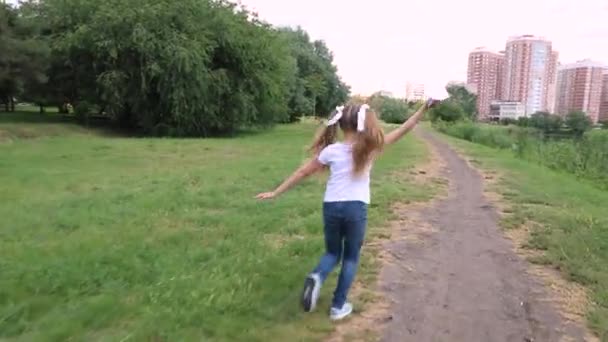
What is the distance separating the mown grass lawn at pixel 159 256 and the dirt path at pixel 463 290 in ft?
1.76

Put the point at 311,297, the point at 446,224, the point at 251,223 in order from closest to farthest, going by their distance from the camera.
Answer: the point at 311,297, the point at 251,223, the point at 446,224

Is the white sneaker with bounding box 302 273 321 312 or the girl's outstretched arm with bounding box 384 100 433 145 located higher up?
the girl's outstretched arm with bounding box 384 100 433 145

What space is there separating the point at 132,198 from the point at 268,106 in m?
26.4

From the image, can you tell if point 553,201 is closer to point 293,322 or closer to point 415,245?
point 415,245

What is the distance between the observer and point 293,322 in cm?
400

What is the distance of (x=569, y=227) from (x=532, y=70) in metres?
64.8

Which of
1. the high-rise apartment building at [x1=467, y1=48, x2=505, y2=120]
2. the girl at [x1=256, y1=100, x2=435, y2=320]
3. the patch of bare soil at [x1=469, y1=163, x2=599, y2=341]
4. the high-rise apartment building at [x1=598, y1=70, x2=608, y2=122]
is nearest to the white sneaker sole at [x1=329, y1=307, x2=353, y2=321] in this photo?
the girl at [x1=256, y1=100, x2=435, y2=320]

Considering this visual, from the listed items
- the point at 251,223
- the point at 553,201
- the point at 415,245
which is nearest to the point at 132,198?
the point at 251,223

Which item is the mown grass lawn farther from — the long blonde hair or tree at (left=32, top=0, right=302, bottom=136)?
tree at (left=32, top=0, right=302, bottom=136)

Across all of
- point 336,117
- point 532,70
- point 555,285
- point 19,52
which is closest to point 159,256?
point 336,117

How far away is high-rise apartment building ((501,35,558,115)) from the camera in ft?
216

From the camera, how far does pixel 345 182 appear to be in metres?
4.05

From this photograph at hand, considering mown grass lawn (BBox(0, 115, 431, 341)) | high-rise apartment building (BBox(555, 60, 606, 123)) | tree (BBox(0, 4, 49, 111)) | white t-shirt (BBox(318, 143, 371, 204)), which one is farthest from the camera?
high-rise apartment building (BBox(555, 60, 606, 123))

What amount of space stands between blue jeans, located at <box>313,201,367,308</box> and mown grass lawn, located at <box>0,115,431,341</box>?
296 mm
